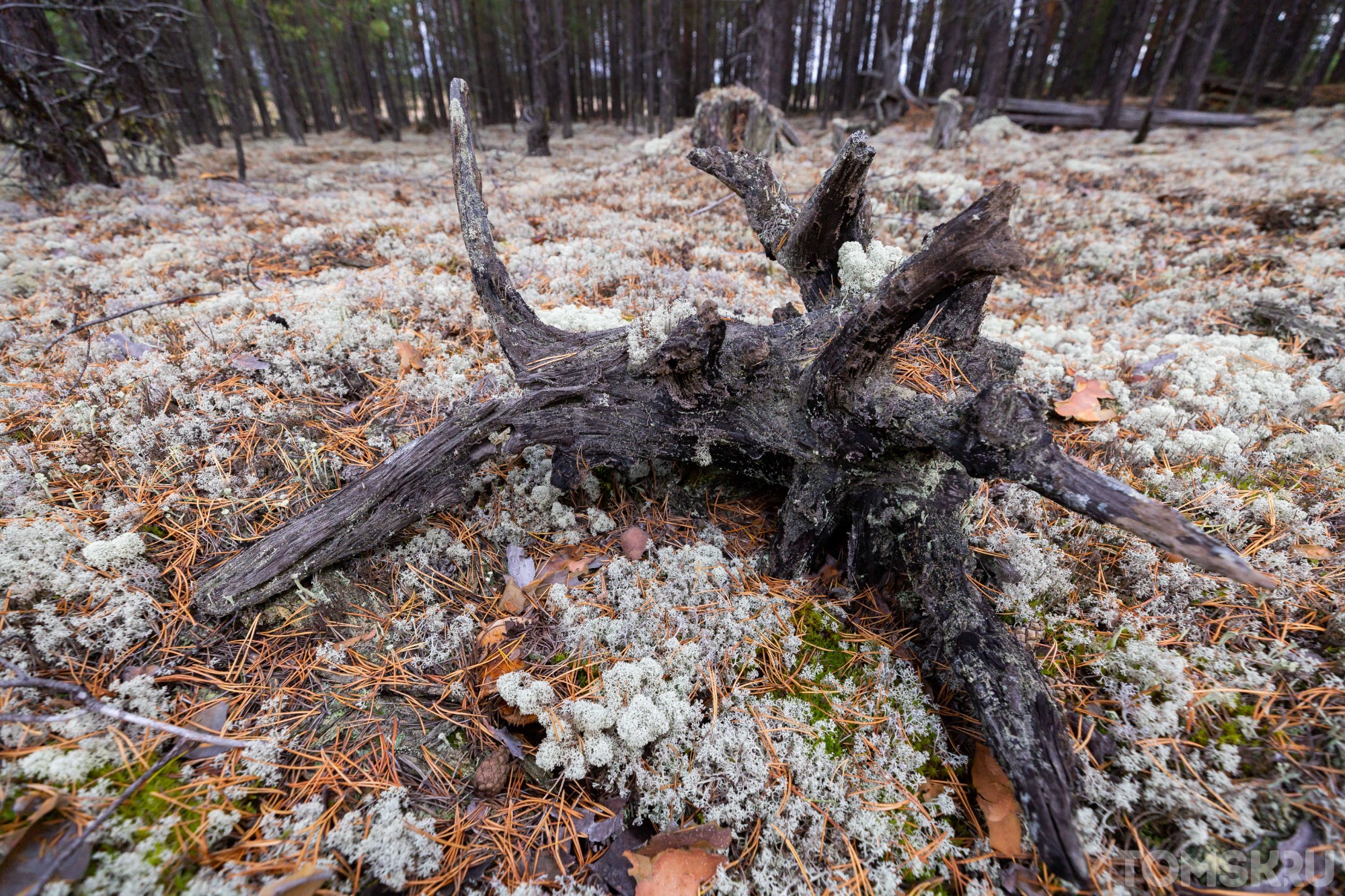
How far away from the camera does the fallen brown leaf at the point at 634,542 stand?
2.84m

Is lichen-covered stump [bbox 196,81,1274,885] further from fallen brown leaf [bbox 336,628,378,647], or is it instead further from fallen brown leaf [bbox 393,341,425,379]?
fallen brown leaf [bbox 393,341,425,379]

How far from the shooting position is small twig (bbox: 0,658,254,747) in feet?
6.15

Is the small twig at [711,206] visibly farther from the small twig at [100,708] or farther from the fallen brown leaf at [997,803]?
the small twig at [100,708]

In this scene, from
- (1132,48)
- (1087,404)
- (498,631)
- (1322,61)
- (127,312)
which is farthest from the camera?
(1322,61)

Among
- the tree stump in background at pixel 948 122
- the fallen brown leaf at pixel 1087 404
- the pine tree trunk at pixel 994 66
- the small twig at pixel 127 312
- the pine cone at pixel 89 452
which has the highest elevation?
the pine tree trunk at pixel 994 66

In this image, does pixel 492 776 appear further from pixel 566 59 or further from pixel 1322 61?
pixel 1322 61

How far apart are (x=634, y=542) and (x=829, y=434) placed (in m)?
1.15

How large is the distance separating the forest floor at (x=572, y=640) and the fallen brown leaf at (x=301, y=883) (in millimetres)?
12

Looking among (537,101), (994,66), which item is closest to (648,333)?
(537,101)

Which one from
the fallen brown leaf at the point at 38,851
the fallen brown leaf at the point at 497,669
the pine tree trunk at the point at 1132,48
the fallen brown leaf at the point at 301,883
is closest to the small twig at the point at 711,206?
the fallen brown leaf at the point at 497,669

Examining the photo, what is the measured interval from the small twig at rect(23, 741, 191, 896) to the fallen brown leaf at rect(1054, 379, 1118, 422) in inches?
183

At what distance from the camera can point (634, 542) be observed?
9.45ft

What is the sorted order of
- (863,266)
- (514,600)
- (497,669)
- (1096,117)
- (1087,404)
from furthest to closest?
(1096,117), (1087,404), (863,266), (514,600), (497,669)

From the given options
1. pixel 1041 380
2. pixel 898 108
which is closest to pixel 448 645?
pixel 1041 380
